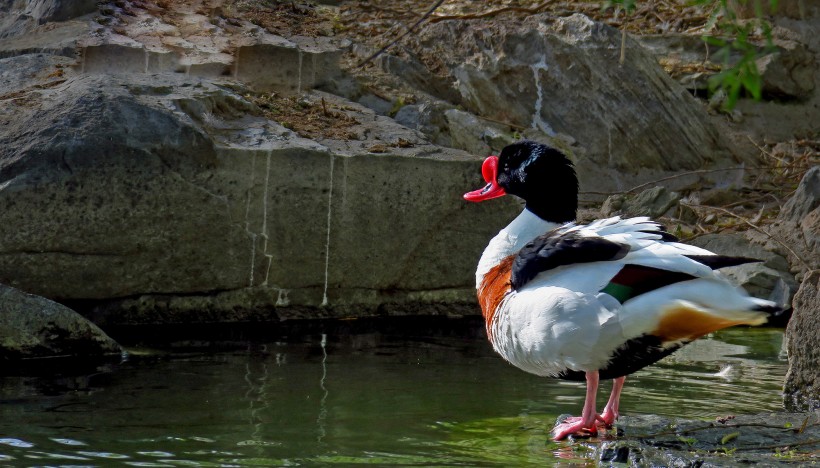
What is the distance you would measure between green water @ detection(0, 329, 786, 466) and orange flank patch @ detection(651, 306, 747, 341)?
0.59 m

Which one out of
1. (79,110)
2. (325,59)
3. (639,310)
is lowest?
(639,310)

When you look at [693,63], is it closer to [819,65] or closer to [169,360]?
[819,65]

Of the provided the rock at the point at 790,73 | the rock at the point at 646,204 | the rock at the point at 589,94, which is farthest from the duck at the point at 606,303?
the rock at the point at 790,73

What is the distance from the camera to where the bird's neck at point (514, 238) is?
5098 mm

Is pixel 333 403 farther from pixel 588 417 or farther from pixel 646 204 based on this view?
pixel 646 204

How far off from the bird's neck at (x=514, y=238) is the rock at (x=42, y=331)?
8.49 feet

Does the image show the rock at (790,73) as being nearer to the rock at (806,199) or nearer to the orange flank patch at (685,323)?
the rock at (806,199)

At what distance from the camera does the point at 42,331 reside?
6387 millimetres

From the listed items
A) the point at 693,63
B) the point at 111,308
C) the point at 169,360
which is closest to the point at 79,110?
the point at 111,308

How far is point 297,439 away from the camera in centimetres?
462

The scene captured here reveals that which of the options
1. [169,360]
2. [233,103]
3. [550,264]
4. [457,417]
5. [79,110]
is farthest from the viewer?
[233,103]

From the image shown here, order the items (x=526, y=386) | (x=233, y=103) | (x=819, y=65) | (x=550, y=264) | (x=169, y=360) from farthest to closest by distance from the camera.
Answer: (x=819, y=65)
(x=233, y=103)
(x=169, y=360)
(x=526, y=386)
(x=550, y=264)

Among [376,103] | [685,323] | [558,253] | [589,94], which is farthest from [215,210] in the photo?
[589,94]

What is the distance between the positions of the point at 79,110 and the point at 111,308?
1356 millimetres
